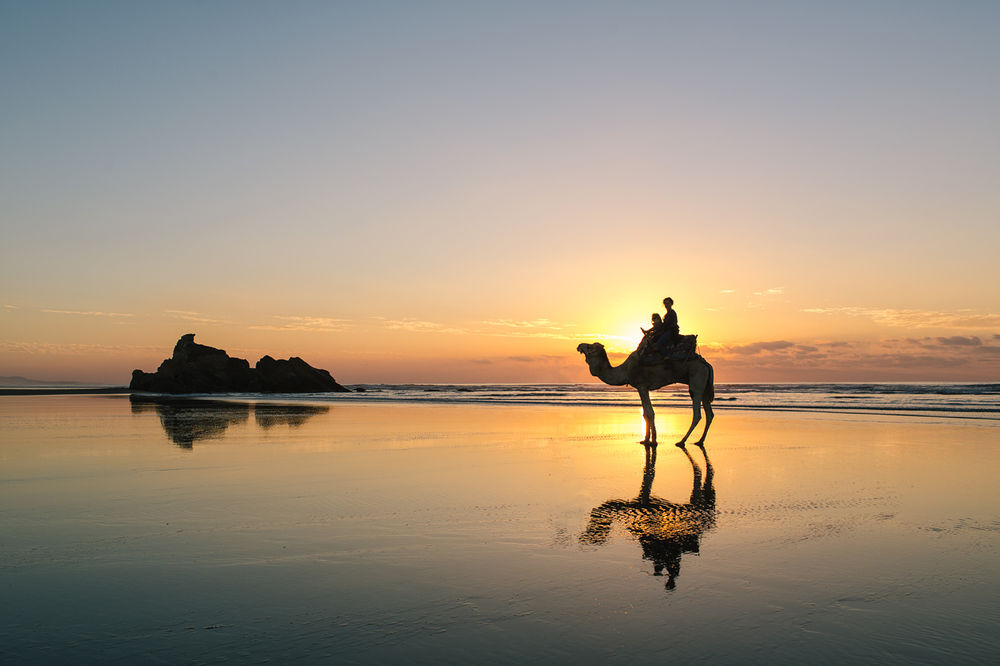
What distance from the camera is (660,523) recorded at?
21.4 feet

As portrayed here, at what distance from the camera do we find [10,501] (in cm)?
750

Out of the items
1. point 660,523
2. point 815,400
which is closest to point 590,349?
point 660,523

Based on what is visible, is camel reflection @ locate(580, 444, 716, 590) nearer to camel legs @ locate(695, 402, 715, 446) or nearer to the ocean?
camel legs @ locate(695, 402, 715, 446)

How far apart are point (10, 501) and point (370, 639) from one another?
6206 millimetres

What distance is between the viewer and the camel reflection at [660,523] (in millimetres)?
5293

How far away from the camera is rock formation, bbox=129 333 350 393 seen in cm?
5916

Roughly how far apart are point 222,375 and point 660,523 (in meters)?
61.0

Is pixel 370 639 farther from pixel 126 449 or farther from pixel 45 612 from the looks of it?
pixel 126 449

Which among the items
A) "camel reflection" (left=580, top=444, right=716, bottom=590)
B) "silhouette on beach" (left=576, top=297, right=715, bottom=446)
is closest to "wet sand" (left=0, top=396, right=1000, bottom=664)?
"camel reflection" (left=580, top=444, right=716, bottom=590)

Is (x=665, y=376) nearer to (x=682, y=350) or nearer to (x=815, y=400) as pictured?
(x=682, y=350)

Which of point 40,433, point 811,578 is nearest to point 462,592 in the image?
point 811,578

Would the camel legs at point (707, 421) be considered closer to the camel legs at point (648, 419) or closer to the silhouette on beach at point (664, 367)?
the silhouette on beach at point (664, 367)

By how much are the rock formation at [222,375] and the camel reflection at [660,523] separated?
2276 inches

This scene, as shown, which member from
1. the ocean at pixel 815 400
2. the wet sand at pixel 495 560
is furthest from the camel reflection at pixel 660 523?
the ocean at pixel 815 400
